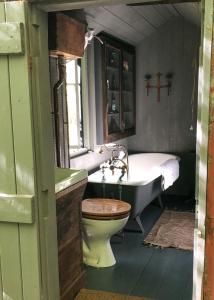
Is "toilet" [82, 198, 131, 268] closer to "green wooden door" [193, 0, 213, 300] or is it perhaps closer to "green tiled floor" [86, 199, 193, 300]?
"green tiled floor" [86, 199, 193, 300]

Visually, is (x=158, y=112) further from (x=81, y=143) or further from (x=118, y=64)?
(x=81, y=143)

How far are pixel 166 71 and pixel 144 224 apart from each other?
A: 242cm

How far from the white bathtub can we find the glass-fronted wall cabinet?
52 centimetres

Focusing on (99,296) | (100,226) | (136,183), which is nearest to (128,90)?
(136,183)

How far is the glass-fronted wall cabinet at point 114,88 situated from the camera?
4168 mm

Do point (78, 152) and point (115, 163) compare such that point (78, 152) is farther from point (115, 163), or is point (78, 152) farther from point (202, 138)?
point (202, 138)

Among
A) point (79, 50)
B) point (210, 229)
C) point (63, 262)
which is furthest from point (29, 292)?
point (79, 50)

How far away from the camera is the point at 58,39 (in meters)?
2.70

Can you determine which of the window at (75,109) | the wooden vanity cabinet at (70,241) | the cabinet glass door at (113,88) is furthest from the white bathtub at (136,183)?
the wooden vanity cabinet at (70,241)

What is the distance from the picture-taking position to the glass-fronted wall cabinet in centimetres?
417

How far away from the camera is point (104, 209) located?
10.3ft

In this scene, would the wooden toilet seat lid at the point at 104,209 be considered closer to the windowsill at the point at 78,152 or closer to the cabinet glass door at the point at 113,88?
the windowsill at the point at 78,152

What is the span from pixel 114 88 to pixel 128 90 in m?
0.66

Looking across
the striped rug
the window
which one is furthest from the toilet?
the window
